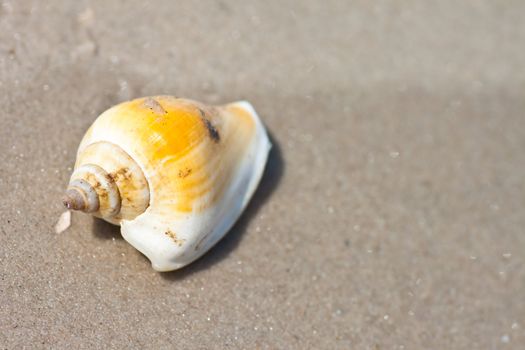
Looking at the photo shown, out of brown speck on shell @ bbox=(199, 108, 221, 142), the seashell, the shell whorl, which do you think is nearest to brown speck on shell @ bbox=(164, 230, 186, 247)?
the seashell

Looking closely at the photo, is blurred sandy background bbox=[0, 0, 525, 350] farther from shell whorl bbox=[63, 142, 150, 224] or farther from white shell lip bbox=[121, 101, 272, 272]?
shell whorl bbox=[63, 142, 150, 224]

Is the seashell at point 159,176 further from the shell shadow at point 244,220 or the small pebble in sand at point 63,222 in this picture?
the small pebble in sand at point 63,222

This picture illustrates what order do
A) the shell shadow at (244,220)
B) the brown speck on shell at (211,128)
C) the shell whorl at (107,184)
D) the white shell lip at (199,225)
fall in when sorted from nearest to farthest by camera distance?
the shell whorl at (107,184)
the white shell lip at (199,225)
the brown speck on shell at (211,128)
the shell shadow at (244,220)

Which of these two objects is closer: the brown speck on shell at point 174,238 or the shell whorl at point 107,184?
the shell whorl at point 107,184

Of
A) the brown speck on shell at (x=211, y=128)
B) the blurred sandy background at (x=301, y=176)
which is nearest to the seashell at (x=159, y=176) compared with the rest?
the brown speck on shell at (x=211, y=128)

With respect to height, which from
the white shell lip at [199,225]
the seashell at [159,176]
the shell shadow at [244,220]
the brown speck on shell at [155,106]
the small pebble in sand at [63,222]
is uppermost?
the brown speck on shell at [155,106]

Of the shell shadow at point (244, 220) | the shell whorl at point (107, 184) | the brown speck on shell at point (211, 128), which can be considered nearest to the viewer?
the shell whorl at point (107, 184)

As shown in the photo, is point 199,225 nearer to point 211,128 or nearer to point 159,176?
point 159,176

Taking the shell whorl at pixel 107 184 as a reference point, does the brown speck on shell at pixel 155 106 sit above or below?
above
